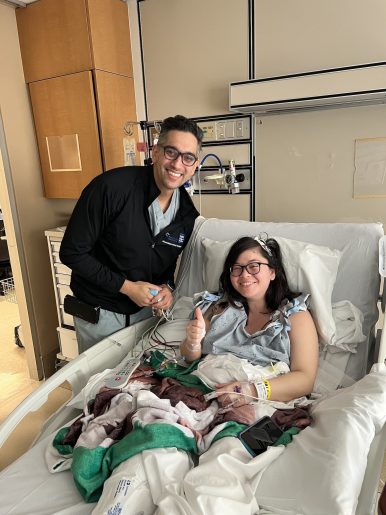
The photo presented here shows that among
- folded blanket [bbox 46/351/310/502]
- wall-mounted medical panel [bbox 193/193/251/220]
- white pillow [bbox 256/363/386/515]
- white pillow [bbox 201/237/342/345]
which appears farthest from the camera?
wall-mounted medical panel [bbox 193/193/251/220]

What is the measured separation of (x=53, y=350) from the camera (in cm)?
290

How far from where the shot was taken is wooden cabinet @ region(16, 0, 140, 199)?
2.35 metres

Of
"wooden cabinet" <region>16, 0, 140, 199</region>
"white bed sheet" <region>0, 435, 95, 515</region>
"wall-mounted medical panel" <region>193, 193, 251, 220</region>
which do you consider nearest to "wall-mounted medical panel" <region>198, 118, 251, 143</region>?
"wall-mounted medical panel" <region>193, 193, 251, 220</region>

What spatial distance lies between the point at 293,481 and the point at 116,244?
111cm

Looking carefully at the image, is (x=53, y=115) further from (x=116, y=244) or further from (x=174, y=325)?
(x=174, y=325)

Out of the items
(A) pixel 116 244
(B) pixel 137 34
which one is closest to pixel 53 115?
(B) pixel 137 34

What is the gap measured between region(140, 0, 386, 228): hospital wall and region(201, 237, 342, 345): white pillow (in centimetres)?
65

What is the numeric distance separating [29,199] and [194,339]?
178 centimetres

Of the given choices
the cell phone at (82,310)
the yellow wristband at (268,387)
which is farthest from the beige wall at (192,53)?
the yellow wristband at (268,387)

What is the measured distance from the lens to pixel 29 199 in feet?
8.64

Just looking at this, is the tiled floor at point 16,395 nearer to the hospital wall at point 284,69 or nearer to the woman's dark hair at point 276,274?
the woman's dark hair at point 276,274

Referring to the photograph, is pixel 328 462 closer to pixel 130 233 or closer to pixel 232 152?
pixel 130 233

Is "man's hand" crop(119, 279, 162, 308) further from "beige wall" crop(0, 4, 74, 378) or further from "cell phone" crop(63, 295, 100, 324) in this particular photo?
"beige wall" crop(0, 4, 74, 378)

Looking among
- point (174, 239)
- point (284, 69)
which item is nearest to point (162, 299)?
point (174, 239)
